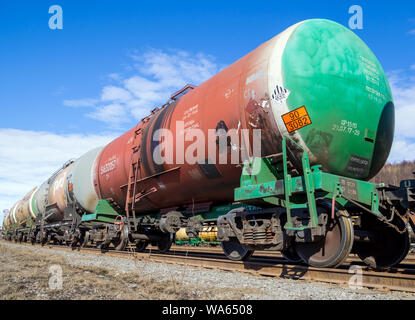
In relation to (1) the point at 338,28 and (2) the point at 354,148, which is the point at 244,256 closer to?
(2) the point at 354,148

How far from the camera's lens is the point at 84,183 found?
459 inches

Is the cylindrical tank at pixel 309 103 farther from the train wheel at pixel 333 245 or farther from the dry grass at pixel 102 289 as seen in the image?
the dry grass at pixel 102 289

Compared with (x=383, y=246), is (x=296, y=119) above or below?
above

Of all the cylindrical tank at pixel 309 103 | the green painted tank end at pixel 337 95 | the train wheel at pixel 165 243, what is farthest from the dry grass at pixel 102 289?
the train wheel at pixel 165 243

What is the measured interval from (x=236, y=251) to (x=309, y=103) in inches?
124

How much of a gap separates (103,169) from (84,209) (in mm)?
2156

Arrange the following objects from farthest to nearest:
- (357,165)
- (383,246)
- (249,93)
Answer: (383,246) → (249,93) → (357,165)

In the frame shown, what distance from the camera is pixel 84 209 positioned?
1174 centimetres

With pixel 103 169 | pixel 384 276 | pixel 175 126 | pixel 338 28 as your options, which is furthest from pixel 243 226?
pixel 103 169

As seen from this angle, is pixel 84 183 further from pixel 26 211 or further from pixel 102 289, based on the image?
pixel 26 211

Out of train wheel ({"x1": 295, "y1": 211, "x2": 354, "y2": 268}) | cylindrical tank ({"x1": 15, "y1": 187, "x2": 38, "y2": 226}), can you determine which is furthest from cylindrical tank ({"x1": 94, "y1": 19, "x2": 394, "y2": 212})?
cylindrical tank ({"x1": 15, "y1": 187, "x2": 38, "y2": 226})

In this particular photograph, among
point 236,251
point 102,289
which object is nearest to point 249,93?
point 236,251
